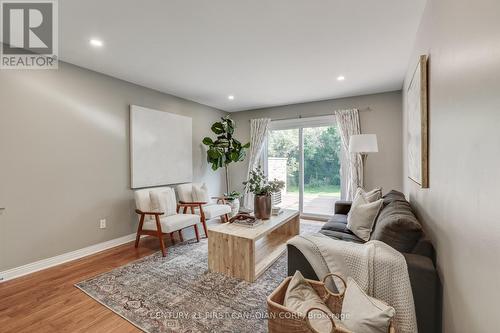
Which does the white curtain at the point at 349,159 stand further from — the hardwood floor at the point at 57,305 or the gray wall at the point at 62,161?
the hardwood floor at the point at 57,305

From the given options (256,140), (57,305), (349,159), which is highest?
(256,140)

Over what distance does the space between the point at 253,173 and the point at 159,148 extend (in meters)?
1.93

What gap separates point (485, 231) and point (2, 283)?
12.8 ft

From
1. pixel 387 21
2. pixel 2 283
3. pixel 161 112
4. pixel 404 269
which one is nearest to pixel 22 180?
pixel 2 283

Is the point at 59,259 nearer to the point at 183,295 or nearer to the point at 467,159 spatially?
the point at 183,295

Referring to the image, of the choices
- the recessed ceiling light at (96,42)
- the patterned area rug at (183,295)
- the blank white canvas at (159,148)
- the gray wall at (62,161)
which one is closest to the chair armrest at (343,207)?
the patterned area rug at (183,295)

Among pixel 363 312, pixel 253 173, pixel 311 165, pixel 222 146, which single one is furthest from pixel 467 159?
pixel 222 146

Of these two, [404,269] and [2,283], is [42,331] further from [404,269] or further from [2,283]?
[404,269]

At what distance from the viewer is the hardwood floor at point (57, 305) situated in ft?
5.91

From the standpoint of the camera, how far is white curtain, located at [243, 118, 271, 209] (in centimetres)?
553

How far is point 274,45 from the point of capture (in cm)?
262

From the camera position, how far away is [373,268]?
1.39 m

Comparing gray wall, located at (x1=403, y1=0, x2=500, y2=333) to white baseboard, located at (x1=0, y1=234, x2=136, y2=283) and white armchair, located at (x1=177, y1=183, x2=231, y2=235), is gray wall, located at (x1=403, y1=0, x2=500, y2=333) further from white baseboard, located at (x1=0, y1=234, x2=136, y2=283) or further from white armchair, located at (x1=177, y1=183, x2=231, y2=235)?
white baseboard, located at (x1=0, y1=234, x2=136, y2=283)

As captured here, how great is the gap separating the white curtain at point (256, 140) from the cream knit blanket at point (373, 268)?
4021 millimetres
